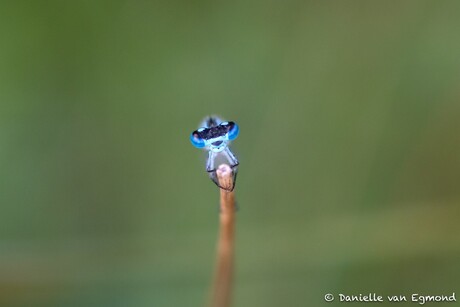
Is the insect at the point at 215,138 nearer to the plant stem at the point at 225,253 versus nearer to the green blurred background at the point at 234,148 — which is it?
the plant stem at the point at 225,253

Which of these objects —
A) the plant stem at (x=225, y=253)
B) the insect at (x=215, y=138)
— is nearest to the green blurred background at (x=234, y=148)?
the plant stem at (x=225, y=253)

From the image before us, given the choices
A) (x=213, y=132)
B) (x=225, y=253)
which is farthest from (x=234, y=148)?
(x=213, y=132)

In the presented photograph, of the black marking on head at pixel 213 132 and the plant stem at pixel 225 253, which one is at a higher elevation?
the plant stem at pixel 225 253

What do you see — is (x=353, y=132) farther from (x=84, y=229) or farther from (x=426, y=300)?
(x=84, y=229)

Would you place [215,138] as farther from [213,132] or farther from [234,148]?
[234,148]

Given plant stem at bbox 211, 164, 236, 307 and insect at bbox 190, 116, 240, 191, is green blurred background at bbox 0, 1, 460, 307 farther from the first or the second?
insect at bbox 190, 116, 240, 191

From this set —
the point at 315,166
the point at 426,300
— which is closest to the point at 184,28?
the point at 315,166
